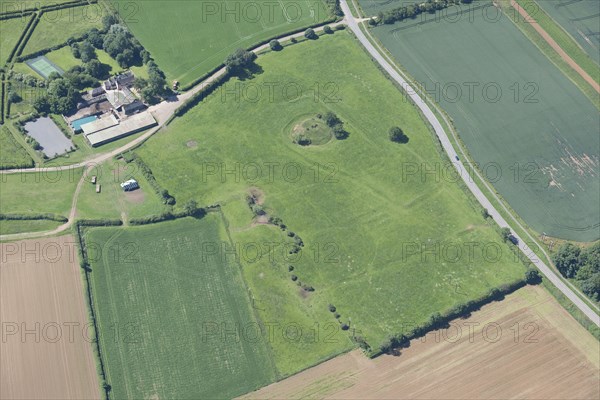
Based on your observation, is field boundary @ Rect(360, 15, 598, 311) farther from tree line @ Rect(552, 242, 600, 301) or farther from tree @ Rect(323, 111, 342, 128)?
tree @ Rect(323, 111, 342, 128)

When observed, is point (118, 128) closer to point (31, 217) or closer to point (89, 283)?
point (31, 217)

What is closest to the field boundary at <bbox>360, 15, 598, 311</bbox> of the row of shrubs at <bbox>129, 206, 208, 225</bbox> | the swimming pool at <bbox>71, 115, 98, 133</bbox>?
the row of shrubs at <bbox>129, 206, 208, 225</bbox>

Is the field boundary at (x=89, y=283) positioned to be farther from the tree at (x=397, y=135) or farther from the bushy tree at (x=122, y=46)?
the tree at (x=397, y=135)

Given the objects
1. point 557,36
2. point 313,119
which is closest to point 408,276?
point 313,119

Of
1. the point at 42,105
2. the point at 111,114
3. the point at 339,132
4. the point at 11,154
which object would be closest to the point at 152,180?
the point at 111,114

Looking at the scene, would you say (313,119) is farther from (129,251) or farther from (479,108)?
(129,251)
